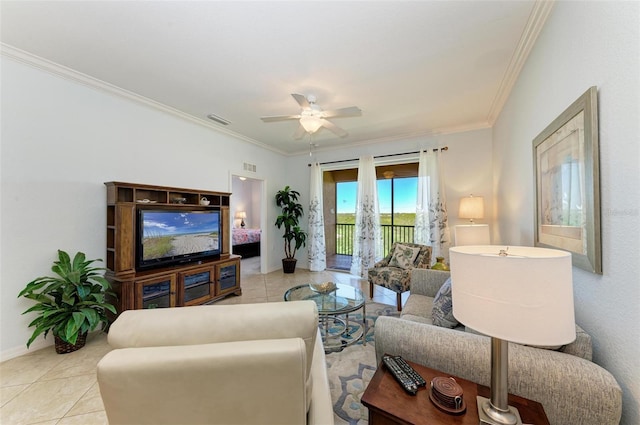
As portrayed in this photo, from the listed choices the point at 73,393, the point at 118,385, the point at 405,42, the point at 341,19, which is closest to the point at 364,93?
the point at 405,42

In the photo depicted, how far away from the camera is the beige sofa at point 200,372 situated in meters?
0.68

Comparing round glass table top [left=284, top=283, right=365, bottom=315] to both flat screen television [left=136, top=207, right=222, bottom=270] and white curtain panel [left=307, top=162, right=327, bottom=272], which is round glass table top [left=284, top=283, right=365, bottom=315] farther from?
white curtain panel [left=307, top=162, right=327, bottom=272]

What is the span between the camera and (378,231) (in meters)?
4.35

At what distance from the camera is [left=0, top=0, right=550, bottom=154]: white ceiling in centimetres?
163

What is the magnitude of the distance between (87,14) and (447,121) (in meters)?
4.03

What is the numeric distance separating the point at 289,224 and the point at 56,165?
3257 mm

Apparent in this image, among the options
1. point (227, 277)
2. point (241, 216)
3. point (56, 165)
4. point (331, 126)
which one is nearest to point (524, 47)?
point (331, 126)

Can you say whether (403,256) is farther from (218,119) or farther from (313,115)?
(218,119)

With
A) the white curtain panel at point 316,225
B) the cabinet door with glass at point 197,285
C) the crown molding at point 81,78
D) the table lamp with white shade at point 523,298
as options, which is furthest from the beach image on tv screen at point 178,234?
the table lamp with white shade at point 523,298

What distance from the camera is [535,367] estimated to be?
3.10 ft

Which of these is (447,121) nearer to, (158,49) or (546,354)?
(546,354)

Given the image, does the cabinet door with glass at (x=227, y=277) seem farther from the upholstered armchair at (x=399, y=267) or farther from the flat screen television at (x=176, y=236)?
the upholstered armchair at (x=399, y=267)

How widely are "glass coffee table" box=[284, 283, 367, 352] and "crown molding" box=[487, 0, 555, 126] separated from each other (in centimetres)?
256

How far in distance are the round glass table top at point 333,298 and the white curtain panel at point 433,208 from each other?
187 centimetres
